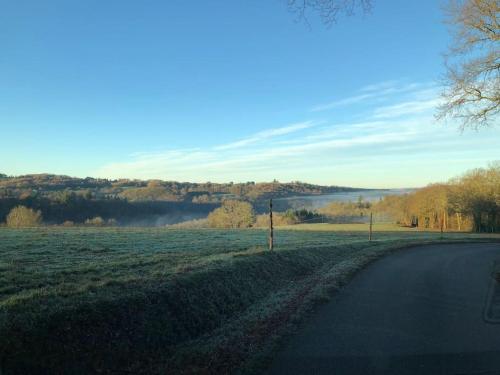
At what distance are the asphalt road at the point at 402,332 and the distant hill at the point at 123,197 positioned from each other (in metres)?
58.0

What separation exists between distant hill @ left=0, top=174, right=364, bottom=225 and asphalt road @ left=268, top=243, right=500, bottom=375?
58.0 metres

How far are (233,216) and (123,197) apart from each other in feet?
139

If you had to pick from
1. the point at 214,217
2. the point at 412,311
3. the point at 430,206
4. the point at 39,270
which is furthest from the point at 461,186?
the point at 39,270

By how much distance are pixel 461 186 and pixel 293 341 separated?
5710 cm

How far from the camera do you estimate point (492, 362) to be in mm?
5441

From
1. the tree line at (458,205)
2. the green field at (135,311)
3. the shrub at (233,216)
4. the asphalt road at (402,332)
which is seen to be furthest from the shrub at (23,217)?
the asphalt road at (402,332)

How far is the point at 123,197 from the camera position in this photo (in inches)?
4247

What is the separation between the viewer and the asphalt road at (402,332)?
17.5 feet

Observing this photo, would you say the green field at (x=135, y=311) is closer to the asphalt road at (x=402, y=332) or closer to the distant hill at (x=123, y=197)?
the asphalt road at (x=402, y=332)

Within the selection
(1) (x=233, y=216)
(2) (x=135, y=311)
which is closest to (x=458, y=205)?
(1) (x=233, y=216)

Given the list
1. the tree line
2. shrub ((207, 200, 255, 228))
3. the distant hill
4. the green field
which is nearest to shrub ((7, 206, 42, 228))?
the distant hill

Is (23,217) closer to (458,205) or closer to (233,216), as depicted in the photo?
(233,216)

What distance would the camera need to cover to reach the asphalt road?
5344 mm

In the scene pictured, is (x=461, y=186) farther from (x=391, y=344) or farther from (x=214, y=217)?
(x=391, y=344)
